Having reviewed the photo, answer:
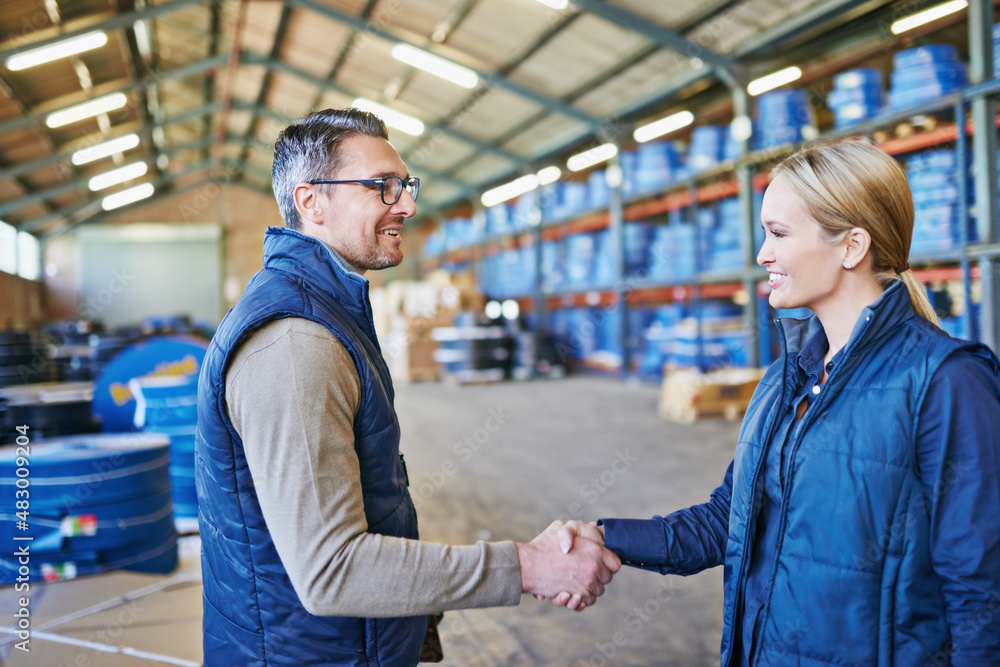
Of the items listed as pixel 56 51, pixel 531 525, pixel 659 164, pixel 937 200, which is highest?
pixel 56 51

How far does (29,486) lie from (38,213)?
25.9 m

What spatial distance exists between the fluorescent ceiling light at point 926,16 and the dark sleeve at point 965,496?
8.29 metres

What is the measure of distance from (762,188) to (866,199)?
884cm

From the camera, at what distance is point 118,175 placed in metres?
23.2

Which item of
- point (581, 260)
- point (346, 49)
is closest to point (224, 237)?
point (346, 49)

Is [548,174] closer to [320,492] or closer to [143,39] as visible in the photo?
[143,39]

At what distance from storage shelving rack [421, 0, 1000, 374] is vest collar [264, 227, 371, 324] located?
4.31m

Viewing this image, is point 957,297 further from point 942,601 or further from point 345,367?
point 345,367

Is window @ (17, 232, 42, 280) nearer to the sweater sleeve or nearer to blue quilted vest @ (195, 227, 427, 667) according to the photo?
blue quilted vest @ (195, 227, 427, 667)

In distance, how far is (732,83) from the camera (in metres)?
9.52

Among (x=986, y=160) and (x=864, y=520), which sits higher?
(x=986, y=160)

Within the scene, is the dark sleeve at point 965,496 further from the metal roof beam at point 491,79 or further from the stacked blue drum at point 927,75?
the metal roof beam at point 491,79

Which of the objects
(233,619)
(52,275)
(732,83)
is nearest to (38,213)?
(52,275)

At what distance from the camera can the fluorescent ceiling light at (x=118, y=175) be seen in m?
22.6
